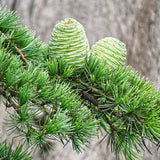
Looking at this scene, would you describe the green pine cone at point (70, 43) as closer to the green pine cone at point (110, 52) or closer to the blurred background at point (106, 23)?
the green pine cone at point (110, 52)

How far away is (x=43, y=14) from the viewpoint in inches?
33.6

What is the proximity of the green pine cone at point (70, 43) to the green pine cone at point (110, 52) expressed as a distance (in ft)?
0.09

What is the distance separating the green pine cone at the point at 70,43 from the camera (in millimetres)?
325

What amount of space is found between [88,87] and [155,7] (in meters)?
0.88

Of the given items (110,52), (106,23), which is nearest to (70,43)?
(110,52)

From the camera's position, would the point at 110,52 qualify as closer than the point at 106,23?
Yes

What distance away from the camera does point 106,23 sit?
91 centimetres

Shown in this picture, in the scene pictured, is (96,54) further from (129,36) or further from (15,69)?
(129,36)

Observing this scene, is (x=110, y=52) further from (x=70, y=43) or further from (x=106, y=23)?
(x=106, y=23)

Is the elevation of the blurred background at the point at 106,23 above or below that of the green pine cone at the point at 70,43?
above

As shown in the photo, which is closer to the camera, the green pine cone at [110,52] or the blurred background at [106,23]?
the green pine cone at [110,52]

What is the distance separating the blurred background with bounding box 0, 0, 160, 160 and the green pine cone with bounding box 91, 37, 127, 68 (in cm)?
44

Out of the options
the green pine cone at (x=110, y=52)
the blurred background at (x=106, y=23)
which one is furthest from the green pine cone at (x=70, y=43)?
the blurred background at (x=106, y=23)

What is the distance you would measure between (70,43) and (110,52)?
0.20 ft
